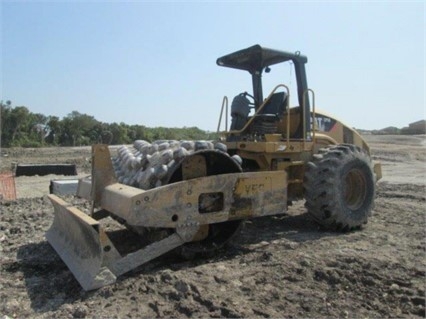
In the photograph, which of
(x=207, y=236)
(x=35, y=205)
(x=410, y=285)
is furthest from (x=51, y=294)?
(x=35, y=205)

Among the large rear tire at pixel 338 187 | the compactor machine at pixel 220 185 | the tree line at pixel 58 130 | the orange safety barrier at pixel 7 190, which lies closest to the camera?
the compactor machine at pixel 220 185

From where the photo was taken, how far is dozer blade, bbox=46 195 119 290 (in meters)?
3.91

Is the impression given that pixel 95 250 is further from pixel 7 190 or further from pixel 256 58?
pixel 7 190

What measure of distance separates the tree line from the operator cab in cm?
2994

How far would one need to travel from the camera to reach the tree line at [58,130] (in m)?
38.3

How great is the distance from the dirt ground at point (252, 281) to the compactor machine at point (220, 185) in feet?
0.69

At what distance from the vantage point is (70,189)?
29.8 ft

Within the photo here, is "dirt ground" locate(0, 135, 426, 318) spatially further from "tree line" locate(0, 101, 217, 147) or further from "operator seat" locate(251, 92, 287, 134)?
"tree line" locate(0, 101, 217, 147)

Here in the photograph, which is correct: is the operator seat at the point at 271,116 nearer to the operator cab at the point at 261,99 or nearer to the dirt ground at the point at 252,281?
the operator cab at the point at 261,99

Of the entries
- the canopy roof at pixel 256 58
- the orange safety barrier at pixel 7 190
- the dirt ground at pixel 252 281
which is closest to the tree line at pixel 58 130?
the orange safety barrier at pixel 7 190

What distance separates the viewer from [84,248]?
171 inches

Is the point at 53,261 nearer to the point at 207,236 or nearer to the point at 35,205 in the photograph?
the point at 207,236

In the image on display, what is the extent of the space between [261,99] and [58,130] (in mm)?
37395

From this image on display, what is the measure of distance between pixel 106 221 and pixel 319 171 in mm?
3329
